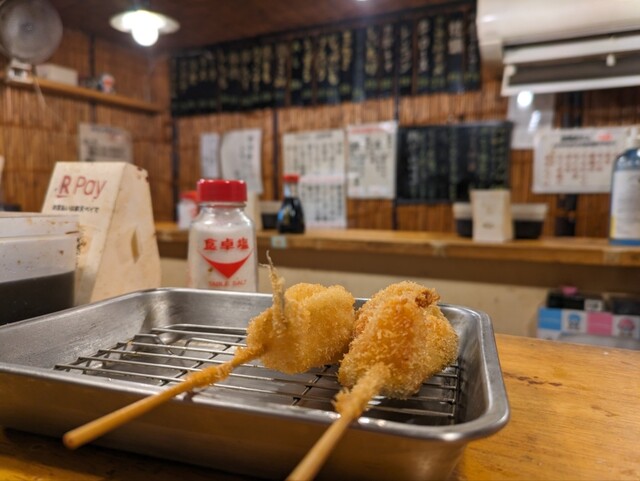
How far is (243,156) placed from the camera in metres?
3.74

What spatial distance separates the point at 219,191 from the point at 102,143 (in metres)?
3.17

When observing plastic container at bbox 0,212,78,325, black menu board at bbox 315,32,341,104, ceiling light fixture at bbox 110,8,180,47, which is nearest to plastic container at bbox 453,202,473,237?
black menu board at bbox 315,32,341,104

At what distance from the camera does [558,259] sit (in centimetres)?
208

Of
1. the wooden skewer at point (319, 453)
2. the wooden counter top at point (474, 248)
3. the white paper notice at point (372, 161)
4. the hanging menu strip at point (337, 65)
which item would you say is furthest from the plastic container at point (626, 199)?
the wooden skewer at point (319, 453)

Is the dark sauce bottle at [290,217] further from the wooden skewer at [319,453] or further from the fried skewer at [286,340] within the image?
the wooden skewer at [319,453]

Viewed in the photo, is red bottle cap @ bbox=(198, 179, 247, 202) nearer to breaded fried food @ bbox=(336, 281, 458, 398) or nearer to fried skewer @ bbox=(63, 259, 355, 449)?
fried skewer @ bbox=(63, 259, 355, 449)

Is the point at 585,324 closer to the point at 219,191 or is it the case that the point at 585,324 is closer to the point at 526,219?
the point at 526,219

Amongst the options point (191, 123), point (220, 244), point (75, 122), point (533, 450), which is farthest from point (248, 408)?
point (191, 123)

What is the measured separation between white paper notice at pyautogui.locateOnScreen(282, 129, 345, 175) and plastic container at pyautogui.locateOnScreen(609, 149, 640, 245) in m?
Answer: 1.83

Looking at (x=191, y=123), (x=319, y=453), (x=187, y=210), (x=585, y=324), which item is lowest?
(x=585, y=324)

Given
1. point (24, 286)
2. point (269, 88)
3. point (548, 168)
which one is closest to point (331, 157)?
point (269, 88)

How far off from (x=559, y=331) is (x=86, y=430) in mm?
2243

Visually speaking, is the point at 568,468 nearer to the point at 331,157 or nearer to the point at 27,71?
the point at 331,157

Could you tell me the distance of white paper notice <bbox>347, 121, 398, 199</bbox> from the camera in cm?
325
